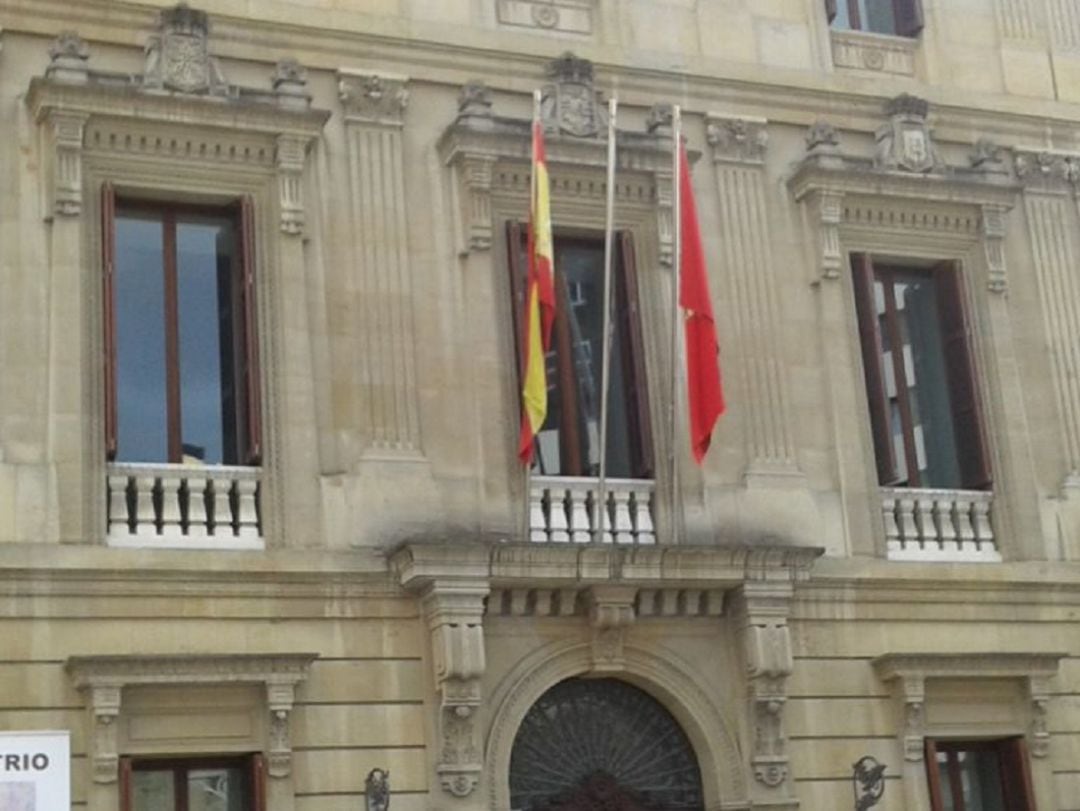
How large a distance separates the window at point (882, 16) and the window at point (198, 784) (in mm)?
9880

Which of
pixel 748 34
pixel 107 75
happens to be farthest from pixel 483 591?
pixel 748 34

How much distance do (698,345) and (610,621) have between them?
2.47m

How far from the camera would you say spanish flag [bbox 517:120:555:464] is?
1568 cm

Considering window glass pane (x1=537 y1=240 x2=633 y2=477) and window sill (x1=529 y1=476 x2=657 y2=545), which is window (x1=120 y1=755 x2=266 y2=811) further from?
window glass pane (x1=537 y1=240 x2=633 y2=477)

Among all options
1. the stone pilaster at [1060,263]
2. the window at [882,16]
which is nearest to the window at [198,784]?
the stone pilaster at [1060,263]

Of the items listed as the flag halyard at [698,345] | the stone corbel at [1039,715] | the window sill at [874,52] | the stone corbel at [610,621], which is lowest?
the stone corbel at [1039,715]

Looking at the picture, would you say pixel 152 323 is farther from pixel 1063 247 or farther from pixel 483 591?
pixel 1063 247

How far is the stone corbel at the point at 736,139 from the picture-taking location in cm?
1816

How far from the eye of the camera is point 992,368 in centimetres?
1873

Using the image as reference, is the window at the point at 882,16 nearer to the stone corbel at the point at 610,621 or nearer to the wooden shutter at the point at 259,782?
the stone corbel at the point at 610,621

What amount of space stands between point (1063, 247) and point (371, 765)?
9134 millimetres

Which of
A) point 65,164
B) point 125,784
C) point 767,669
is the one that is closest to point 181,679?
point 125,784

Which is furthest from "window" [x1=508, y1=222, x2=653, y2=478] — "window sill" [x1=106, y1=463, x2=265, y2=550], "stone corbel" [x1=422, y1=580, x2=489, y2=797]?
"window sill" [x1=106, y1=463, x2=265, y2=550]

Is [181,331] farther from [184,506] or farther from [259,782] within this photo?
[259,782]
